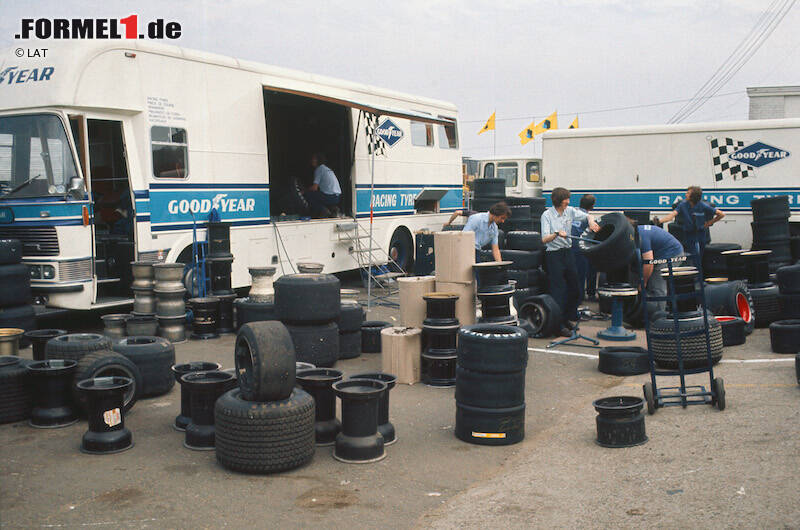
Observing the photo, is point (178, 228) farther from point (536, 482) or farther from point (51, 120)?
point (536, 482)

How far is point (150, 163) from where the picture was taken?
10711 mm

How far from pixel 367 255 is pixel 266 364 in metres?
9.90

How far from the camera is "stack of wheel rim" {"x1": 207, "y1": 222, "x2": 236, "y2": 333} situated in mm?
10578

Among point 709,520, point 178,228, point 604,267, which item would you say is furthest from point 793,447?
point 178,228

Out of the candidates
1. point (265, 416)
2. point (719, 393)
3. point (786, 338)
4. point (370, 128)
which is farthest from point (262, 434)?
point (370, 128)

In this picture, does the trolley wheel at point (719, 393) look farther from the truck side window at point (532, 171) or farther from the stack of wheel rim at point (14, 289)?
the truck side window at point (532, 171)

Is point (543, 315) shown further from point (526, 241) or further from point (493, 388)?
point (493, 388)

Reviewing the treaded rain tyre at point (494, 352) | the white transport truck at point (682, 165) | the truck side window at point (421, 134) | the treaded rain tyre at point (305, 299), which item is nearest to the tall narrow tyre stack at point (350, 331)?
the treaded rain tyre at point (305, 299)

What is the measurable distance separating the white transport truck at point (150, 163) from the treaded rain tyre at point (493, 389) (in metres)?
6.01

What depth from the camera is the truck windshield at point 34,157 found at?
10.0m

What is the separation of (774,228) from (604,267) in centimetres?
735

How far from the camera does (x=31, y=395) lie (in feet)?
22.1

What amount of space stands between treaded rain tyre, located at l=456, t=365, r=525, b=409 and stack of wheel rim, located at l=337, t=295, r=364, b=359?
3.16 metres

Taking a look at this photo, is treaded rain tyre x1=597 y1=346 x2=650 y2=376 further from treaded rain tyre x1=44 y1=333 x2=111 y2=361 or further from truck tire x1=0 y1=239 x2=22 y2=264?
truck tire x1=0 y1=239 x2=22 y2=264
